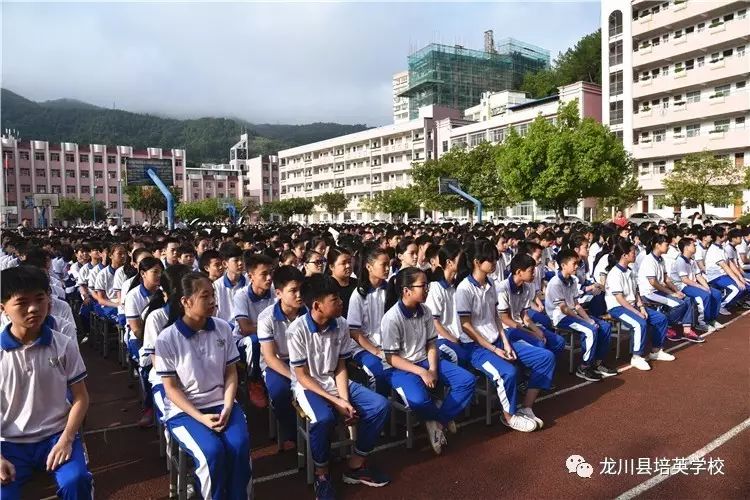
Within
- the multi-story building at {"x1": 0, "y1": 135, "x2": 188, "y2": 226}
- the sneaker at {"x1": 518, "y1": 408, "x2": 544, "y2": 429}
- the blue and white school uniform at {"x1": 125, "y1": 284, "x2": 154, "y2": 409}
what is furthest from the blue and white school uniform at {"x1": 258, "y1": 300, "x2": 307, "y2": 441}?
the multi-story building at {"x1": 0, "y1": 135, "x2": 188, "y2": 226}

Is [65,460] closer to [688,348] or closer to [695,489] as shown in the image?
[695,489]

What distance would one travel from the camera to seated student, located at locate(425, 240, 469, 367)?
473cm

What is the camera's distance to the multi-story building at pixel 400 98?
89.6 metres

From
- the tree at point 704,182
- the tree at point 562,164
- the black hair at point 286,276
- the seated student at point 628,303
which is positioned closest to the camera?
the black hair at point 286,276

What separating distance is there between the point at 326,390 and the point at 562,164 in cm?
2207

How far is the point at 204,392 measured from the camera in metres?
3.26

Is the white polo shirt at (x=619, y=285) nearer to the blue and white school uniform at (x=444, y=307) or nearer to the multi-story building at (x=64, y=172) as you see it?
the blue and white school uniform at (x=444, y=307)

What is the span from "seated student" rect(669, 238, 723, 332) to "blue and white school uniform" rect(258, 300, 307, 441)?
630 centimetres

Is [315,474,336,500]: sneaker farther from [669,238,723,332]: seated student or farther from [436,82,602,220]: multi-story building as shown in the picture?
[436,82,602,220]: multi-story building

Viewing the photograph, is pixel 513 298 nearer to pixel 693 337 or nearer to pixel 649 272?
pixel 649 272

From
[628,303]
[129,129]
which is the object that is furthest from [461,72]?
[129,129]

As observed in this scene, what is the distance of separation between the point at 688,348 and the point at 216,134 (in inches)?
7345

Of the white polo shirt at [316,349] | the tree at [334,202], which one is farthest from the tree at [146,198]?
the white polo shirt at [316,349]

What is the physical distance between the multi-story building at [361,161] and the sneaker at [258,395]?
50367 millimetres
